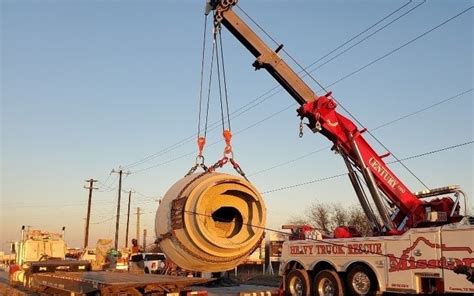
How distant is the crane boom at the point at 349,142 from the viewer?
13477mm

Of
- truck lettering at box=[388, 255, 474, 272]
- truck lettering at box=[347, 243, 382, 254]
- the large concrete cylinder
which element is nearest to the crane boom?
truck lettering at box=[347, 243, 382, 254]

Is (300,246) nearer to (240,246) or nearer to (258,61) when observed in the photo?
(258,61)

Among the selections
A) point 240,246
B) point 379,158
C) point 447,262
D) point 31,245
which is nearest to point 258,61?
point 379,158

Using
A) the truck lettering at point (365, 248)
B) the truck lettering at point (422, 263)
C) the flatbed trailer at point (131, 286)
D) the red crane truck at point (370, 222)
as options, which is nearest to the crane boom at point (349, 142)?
the red crane truck at point (370, 222)

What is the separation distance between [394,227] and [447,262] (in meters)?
2.54

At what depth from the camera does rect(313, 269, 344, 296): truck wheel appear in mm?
13289

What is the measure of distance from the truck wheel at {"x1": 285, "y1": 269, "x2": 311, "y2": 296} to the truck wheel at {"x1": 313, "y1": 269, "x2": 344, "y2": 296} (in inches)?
10.6

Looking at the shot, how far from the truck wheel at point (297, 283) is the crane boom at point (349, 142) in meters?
2.38

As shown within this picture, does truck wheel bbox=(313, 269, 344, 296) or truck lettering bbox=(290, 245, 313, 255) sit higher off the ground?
truck lettering bbox=(290, 245, 313, 255)

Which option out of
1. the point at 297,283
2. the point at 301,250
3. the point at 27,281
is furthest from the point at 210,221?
the point at 27,281

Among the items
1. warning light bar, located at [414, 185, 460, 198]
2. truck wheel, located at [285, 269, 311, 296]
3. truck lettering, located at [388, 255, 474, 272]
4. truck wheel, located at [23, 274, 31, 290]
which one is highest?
warning light bar, located at [414, 185, 460, 198]

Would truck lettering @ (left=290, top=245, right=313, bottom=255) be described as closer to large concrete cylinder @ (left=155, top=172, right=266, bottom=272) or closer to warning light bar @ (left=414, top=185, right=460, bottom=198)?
warning light bar @ (left=414, top=185, right=460, bottom=198)

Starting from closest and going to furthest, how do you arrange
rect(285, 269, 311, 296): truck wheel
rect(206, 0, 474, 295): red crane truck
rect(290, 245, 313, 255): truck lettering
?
rect(206, 0, 474, 295): red crane truck → rect(285, 269, 311, 296): truck wheel → rect(290, 245, 313, 255): truck lettering

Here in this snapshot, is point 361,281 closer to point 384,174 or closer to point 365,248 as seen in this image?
point 365,248
